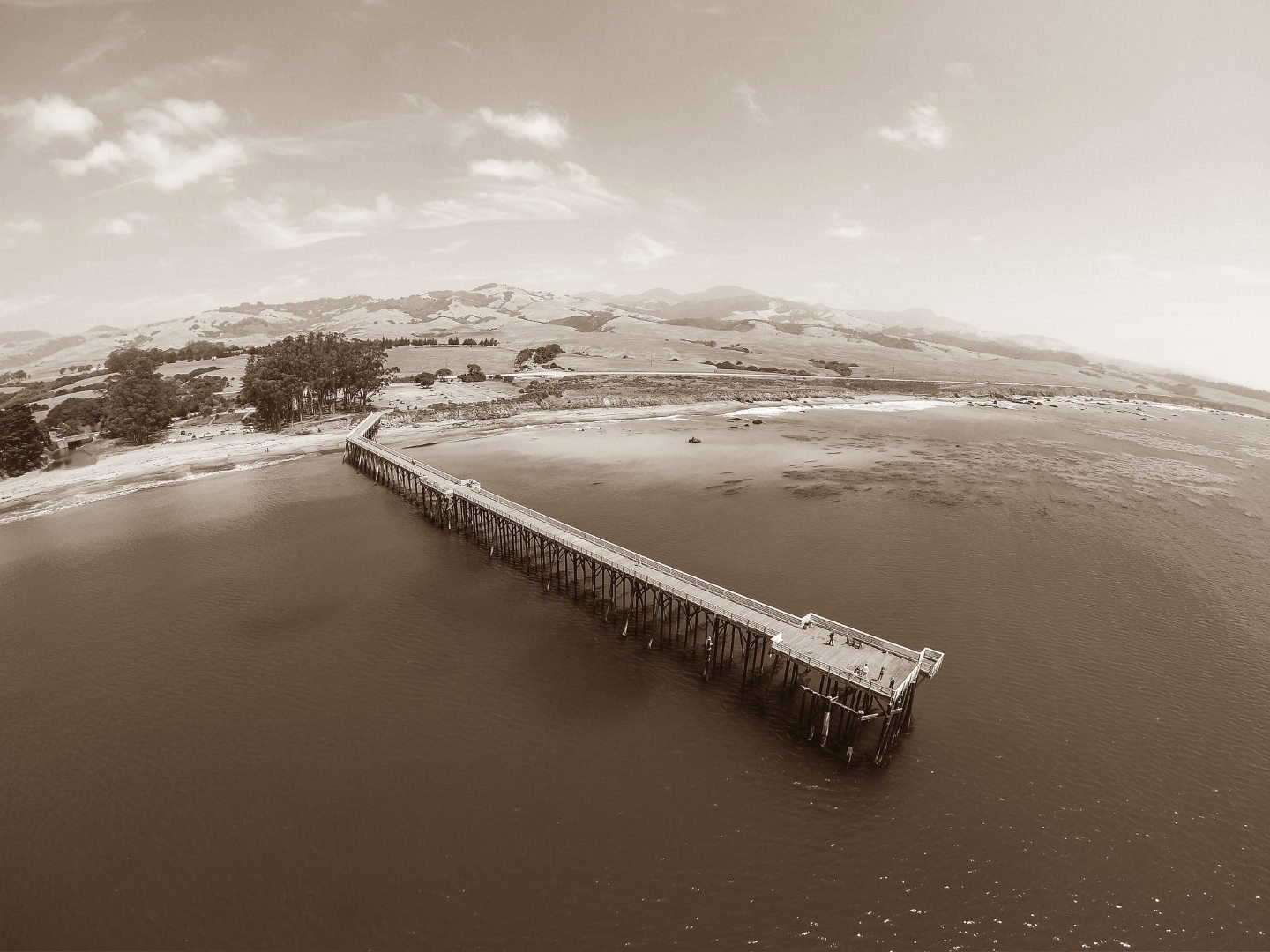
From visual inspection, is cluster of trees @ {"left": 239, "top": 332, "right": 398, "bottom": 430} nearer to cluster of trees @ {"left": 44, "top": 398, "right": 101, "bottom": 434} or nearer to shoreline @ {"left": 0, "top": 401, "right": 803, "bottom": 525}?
shoreline @ {"left": 0, "top": 401, "right": 803, "bottom": 525}

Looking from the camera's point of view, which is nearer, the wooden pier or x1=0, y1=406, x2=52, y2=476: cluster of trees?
the wooden pier

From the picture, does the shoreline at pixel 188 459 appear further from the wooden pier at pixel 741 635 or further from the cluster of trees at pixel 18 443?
the wooden pier at pixel 741 635

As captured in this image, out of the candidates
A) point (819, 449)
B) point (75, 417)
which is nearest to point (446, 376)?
point (75, 417)

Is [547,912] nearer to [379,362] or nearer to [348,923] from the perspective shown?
[348,923]

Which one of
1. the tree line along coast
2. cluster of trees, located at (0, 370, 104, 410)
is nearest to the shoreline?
the tree line along coast

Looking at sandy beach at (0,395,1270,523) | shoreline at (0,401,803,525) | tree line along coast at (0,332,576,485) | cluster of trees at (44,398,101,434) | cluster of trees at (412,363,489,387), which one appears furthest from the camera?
cluster of trees at (412,363,489,387)

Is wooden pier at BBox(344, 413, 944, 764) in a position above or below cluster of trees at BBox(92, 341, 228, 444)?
below

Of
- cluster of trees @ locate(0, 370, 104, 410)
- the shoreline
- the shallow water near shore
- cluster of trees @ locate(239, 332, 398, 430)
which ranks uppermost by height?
cluster of trees @ locate(239, 332, 398, 430)
